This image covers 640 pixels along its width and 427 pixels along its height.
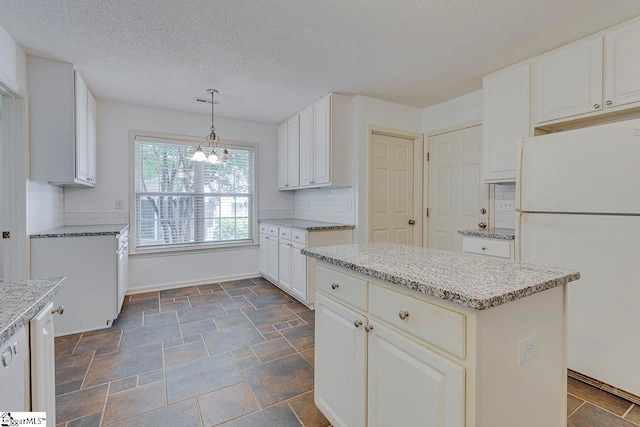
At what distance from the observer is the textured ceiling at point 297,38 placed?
194 centimetres

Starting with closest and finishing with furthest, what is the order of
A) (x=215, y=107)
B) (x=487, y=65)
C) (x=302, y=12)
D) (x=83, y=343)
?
1. (x=302, y=12)
2. (x=83, y=343)
3. (x=487, y=65)
4. (x=215, y=107)

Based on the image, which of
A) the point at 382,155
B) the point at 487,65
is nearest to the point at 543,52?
the point at 487,65

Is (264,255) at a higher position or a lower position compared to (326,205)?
lower

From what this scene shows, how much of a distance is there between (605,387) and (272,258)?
11.1 ft

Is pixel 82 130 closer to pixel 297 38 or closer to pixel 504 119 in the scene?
pixel 297 38

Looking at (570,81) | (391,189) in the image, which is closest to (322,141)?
(391,189)

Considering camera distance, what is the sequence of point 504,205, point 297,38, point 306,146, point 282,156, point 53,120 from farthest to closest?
point 282,156, point 306,146, point 504,205, point 53,120, point 297,38

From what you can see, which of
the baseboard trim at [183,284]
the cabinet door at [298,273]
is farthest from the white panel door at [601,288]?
the baseboard trim at [183,284]

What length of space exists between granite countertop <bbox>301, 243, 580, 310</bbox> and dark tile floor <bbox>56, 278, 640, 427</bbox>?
96 cm

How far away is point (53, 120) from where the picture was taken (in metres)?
2.66

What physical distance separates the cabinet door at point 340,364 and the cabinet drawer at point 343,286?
0.15 ft

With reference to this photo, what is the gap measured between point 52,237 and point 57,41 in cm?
160

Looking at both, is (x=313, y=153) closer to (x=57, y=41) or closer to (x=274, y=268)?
(x=274, y=268)

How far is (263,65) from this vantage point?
275 cm
